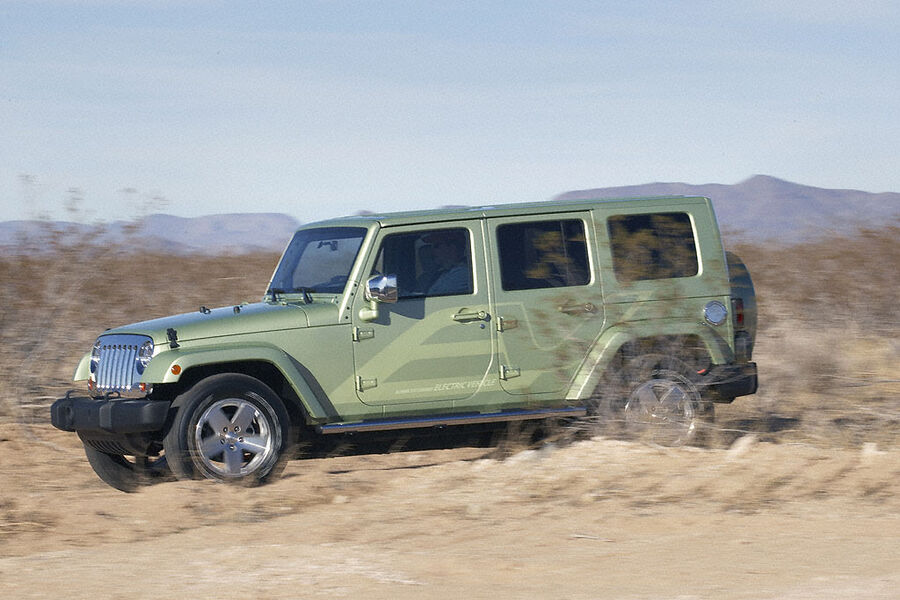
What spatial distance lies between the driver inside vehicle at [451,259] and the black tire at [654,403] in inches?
48.3

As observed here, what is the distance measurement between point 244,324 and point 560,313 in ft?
6.97

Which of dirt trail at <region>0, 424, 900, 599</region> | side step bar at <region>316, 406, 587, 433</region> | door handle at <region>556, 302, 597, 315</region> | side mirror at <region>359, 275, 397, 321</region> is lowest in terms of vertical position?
dirt trail at <region>0, 424, 900, 599</region>

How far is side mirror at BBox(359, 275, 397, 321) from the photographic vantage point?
7742 millimetres

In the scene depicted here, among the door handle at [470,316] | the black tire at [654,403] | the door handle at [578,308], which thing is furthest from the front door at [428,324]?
the black tire at [654,403]

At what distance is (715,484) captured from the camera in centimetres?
761

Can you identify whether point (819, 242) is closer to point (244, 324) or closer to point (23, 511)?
point (244, 324)

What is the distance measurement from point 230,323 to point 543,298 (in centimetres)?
211

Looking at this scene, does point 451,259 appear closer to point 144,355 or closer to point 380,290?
point 380,290

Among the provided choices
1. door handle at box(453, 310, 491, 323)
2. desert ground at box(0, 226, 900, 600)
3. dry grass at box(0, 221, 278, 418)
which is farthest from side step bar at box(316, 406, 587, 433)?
dry grass at box(0, 221, 278, 418)

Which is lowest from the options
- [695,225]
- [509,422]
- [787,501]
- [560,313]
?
[787,501]

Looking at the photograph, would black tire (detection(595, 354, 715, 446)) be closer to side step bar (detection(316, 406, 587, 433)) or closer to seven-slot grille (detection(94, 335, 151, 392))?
side step bar (detection(316, 406, 587, 433))

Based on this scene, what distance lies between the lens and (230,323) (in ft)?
25.4

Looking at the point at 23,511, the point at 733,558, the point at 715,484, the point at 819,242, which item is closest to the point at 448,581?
the point at 733,558

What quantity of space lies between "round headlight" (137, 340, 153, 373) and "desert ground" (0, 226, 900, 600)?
79cm
